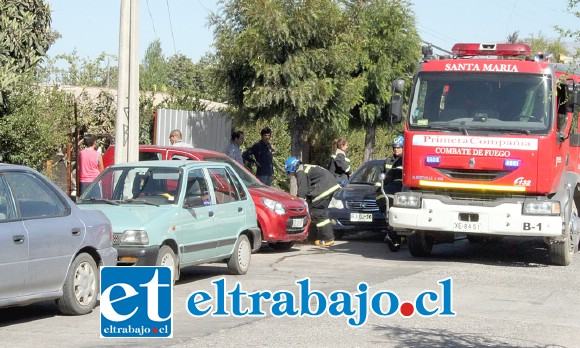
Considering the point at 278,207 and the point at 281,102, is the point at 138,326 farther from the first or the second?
the point at 281,102

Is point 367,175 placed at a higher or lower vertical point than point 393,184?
higher

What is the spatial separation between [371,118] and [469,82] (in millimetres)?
9611

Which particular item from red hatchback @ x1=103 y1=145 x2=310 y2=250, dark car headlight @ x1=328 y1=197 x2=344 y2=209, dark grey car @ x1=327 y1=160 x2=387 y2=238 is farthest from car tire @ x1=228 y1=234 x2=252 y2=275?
dark car headlight @ x1=328 y1=197 x2=344 y2=209

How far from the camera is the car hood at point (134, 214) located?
12.3 meters

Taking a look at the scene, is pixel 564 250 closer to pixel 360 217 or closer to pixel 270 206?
pixel 360 217

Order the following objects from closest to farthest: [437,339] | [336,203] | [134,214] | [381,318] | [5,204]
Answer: [437,339], [5,204], [381,318], [134,214], [336,203]

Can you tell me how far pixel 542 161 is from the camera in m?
15.7

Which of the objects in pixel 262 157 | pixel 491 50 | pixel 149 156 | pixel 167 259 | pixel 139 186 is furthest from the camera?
pixel 262 157

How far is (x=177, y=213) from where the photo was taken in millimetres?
12883

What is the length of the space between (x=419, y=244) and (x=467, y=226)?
1.59 metres

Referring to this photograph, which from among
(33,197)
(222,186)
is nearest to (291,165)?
(222,186)

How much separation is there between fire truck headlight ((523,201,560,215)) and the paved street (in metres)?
0.91

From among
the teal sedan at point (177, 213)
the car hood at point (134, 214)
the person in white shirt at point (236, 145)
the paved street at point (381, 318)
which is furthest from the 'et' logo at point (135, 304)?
the person in white shirt at point (236, 145)

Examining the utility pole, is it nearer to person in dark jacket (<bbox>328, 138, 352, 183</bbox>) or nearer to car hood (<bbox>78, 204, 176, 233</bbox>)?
car hood (<bbox>78, 204, 176, 233</bbox>)
